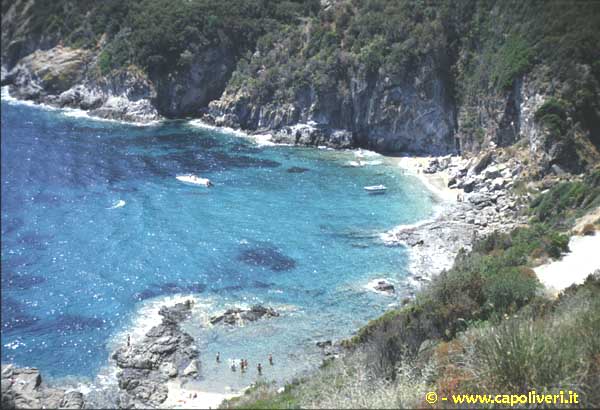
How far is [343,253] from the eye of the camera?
4519 centimetres

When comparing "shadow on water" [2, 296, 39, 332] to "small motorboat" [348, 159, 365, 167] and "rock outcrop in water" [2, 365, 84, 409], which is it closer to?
"rock outcrop in water" [2, 365, 84, 409]

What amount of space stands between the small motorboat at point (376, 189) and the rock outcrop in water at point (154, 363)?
2932 centimetres

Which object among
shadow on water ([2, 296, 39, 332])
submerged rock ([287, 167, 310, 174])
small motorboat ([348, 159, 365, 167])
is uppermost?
small motorboat ([348, 159, 365, 167])

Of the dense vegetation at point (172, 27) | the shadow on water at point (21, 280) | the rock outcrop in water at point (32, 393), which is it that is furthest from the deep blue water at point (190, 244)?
the dense vegetation at point (172, 27)

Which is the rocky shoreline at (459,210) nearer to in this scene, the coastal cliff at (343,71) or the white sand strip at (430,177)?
the white sand strip at (430,177)

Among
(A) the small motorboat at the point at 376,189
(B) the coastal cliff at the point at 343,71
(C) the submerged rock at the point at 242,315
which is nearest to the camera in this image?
(C) the submerged rock at the point at 242,315

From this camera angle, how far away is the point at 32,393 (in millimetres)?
25906

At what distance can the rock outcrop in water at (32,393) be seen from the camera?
24172 mm

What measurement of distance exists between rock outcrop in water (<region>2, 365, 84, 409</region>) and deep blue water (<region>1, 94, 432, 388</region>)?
7.72 feet

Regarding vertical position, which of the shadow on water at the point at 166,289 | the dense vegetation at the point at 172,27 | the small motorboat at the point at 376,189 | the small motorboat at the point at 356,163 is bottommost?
the shadow on water at the point at 166,289

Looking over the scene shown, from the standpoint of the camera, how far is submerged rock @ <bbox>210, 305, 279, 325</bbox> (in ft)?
117

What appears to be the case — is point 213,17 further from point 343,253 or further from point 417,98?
point 343,253

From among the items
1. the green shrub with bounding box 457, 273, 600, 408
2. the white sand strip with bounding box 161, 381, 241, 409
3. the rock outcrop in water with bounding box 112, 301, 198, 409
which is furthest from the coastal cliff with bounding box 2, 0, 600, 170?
the green shrub with bounding box 457, 273, 600, 408

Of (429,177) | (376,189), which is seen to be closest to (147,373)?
(376,189)
